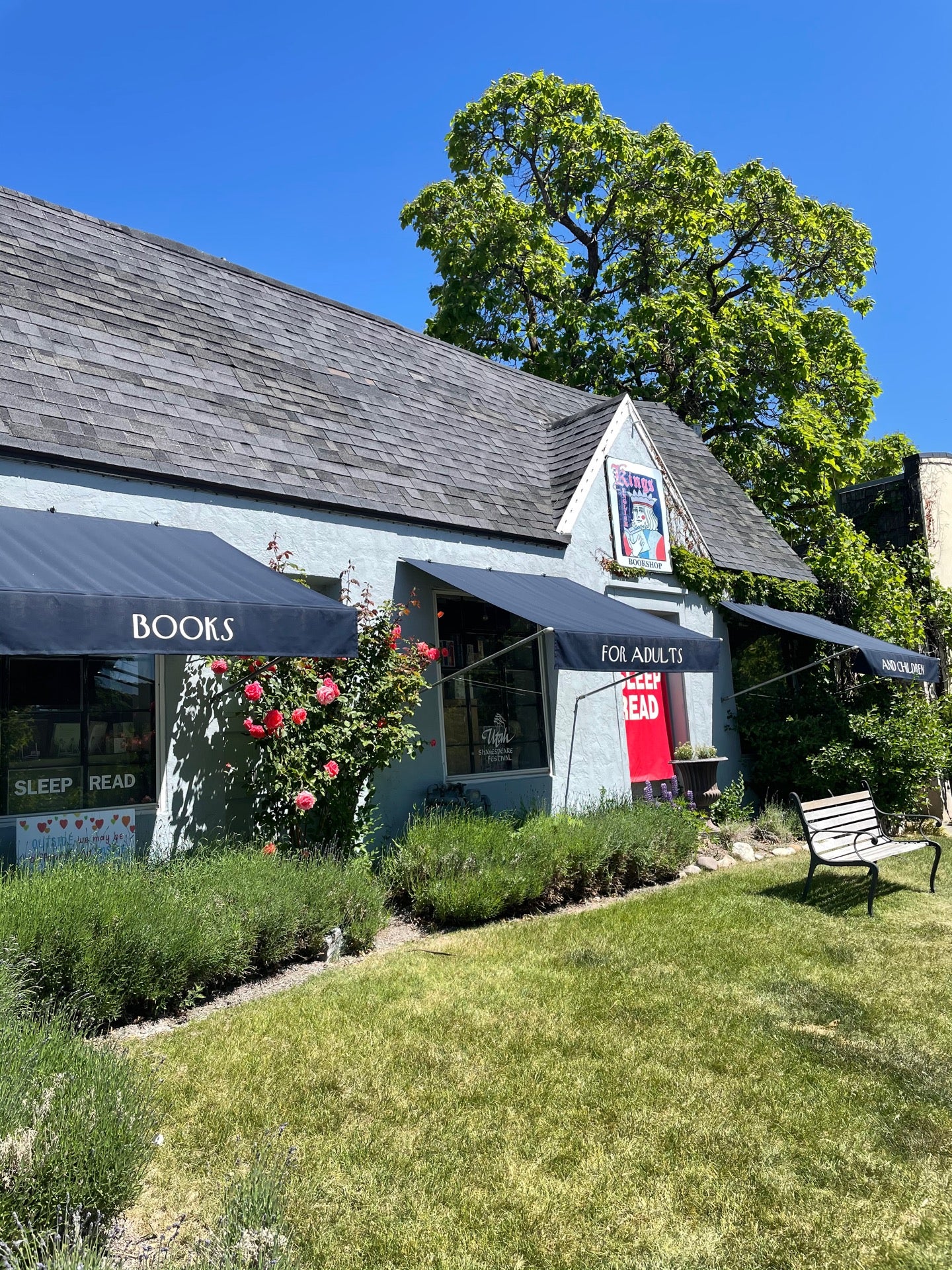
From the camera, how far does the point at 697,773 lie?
535 inches

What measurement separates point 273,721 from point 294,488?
2651 millimetres

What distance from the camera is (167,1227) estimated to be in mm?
3521

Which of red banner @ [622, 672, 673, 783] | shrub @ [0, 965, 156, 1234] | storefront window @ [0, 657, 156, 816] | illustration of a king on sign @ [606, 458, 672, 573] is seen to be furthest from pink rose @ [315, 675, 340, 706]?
illustration of a king on sign @ [606, 458, 672, 573]

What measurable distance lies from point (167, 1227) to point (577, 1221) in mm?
1643

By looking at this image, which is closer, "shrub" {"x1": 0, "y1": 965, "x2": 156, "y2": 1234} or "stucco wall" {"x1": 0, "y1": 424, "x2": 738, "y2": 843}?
"shrub" {"x1": 0, "y1": 965, "x2": 156, "y2": 1234}

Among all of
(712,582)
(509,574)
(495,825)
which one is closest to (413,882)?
(495,825)

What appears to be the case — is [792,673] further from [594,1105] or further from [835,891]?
[594,1105]

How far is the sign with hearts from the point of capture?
708 centimetres

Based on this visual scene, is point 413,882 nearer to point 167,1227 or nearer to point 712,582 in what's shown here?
point 167,1227

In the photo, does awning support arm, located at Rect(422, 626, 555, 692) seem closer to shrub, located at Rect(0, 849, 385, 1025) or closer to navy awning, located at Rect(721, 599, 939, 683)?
shrub, located at Rect(0, 849, 385, 1025)

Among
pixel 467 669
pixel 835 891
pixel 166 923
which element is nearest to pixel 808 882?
pixel 835 891

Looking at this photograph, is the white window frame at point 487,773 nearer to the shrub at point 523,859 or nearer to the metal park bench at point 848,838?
the shrub at point 523,859

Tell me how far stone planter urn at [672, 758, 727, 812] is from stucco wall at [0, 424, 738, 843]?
0.54 meters

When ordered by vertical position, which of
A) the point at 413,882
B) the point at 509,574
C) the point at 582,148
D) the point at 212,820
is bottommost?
the point at 413,882
